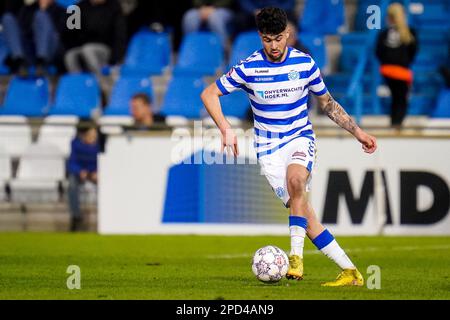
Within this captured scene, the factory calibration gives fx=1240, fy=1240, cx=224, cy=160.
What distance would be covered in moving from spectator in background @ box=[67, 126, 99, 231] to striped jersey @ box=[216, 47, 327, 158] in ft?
24.6

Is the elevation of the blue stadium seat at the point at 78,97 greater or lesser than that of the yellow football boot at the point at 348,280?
greater

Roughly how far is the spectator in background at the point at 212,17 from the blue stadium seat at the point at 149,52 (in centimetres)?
51

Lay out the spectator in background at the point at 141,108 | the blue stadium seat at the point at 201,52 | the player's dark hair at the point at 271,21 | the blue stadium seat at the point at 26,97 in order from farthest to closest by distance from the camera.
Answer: the blue stadium seat at the point at 26,97 → the blue stadium seat at the point at 201,52 → the spectator in background at the point at 141,108 → the player's dark hair at the point at 271,21

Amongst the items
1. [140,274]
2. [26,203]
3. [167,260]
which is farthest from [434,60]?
[140,274]

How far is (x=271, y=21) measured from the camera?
32.3ft

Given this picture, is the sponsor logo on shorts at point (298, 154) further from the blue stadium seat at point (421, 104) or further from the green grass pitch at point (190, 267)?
the blue stadium seat at point (421, 104)

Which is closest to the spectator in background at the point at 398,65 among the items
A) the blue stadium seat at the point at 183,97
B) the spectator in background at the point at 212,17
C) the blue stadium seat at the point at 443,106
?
the blue stadium seat at the point at 443,106

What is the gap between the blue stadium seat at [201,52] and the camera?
20562 mm

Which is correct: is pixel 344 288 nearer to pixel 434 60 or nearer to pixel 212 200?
pixel 212 200

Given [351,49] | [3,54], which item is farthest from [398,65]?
[3,54]

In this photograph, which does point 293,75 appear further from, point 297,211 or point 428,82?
point 428,82

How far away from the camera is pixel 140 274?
36.9 ft

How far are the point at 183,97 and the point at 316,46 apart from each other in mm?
2282

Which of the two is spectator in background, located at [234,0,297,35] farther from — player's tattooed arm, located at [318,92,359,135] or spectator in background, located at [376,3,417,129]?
player's tattooed arm, located at [318,92,359,135]
